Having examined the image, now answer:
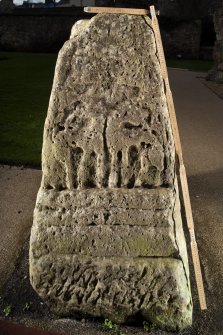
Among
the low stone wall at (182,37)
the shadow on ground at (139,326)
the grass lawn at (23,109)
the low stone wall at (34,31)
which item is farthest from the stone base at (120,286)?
the low stone wall at (34,31)

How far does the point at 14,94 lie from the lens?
34.9ft

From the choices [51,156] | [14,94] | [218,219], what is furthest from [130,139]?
[14,94]

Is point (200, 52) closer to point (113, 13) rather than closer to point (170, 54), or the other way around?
point (170, 54)

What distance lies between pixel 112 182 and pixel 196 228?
1677 millimetres

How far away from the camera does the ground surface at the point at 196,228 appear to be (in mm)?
2746

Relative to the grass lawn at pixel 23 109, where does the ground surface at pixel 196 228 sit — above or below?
above

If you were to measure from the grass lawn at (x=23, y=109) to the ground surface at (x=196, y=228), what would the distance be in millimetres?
650

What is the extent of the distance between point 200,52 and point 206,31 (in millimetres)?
2351

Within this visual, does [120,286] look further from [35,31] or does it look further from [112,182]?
[35,31]

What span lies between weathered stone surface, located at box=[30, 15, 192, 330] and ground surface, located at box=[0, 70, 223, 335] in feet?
0.66

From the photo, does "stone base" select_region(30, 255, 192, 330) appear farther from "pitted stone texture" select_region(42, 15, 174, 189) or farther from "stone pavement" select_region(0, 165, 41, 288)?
"stone pavement" select_region(0, 165, 41, 288)

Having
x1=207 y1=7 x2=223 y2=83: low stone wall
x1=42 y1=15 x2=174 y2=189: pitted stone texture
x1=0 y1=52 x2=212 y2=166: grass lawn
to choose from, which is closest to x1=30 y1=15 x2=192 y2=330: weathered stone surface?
x1=42 y1=15 x2=174 y2=189: pitted stone texture

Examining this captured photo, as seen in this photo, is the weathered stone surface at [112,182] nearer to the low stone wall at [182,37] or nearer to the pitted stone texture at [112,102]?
the pitted stone texture at [112,102]

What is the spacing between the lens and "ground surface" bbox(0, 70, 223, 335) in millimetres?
2746
